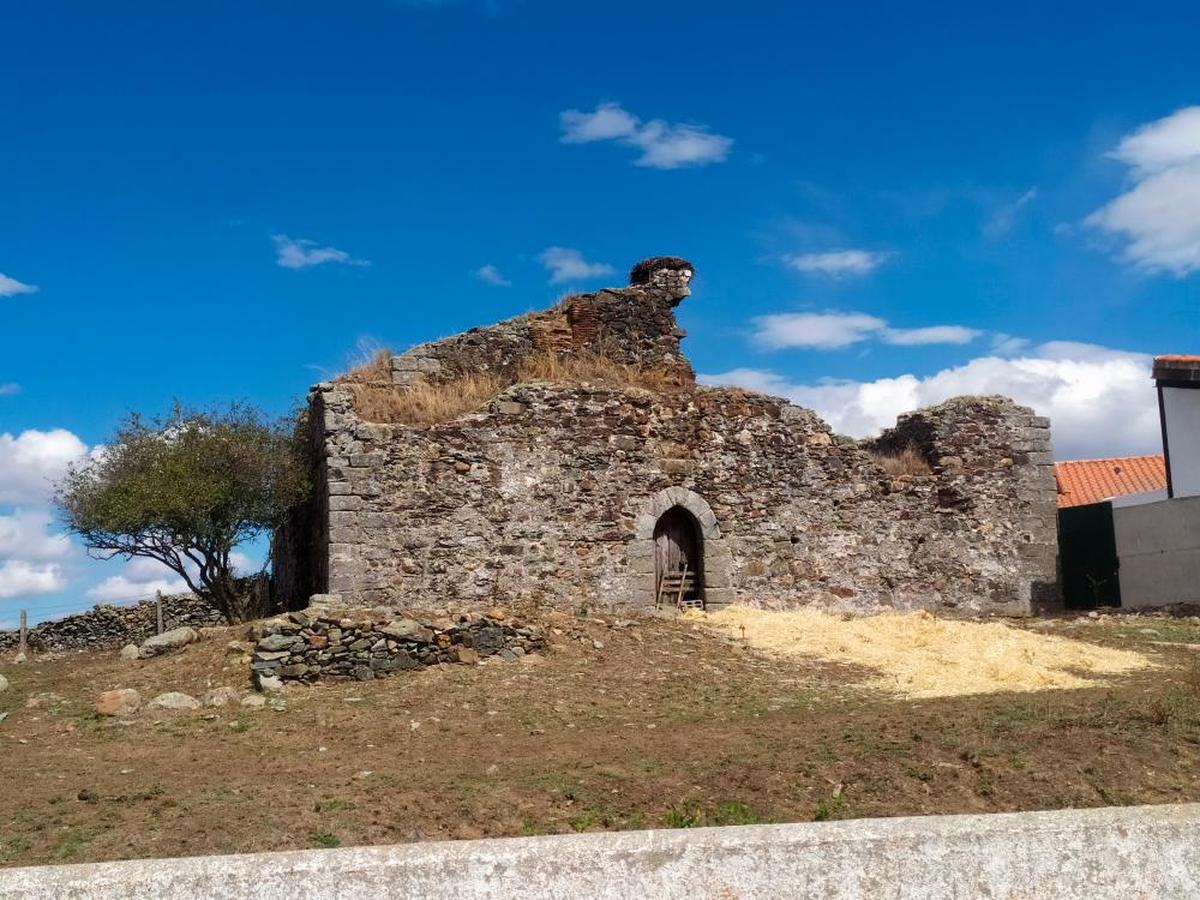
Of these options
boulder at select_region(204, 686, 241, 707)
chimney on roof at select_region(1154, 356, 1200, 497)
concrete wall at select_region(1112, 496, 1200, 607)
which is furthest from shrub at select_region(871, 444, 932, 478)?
boulder at select_region(204, 686, 241, 707)

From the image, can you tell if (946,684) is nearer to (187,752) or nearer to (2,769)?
(187,752)

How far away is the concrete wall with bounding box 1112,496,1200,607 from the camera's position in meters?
17.5

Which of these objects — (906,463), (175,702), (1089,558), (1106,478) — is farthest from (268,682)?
(1106,478)

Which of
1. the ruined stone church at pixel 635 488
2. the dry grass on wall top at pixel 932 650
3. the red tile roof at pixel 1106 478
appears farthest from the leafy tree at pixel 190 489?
the red tile roof at pixel 1106 478

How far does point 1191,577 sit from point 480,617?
12089 millimetres

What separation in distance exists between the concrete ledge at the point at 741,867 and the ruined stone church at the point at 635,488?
11.5 meters

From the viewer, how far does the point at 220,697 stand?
37.0 ft

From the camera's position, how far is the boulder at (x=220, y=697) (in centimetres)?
1113

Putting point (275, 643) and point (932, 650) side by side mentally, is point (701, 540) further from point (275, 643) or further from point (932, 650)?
point (275, 643)

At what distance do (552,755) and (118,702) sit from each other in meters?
5.30

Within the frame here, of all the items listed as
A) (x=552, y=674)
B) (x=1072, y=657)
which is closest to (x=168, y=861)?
(x=552, y=674)

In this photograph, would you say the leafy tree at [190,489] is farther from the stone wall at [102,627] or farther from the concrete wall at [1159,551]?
the concrete wall at [1159,551]

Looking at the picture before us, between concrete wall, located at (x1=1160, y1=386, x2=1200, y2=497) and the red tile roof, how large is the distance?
18.0ft

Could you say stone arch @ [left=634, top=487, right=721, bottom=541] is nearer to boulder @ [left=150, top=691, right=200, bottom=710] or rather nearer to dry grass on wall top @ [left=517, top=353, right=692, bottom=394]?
dry grass on wall top @ [left=517, top=353, right=692, bottom=394]
